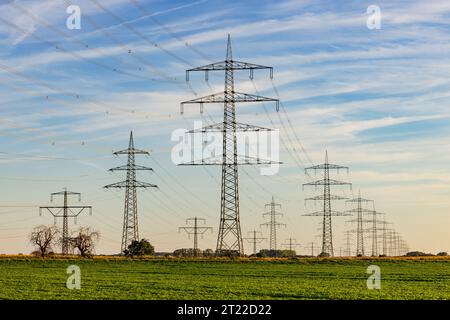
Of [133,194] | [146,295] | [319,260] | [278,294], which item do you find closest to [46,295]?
[146,295]

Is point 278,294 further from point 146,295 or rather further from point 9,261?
point 9,261

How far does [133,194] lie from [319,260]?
95.4ft

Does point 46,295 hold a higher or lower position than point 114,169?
lower

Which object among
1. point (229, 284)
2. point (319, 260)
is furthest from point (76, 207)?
point (229, 284)

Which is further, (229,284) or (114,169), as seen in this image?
(114,169)
